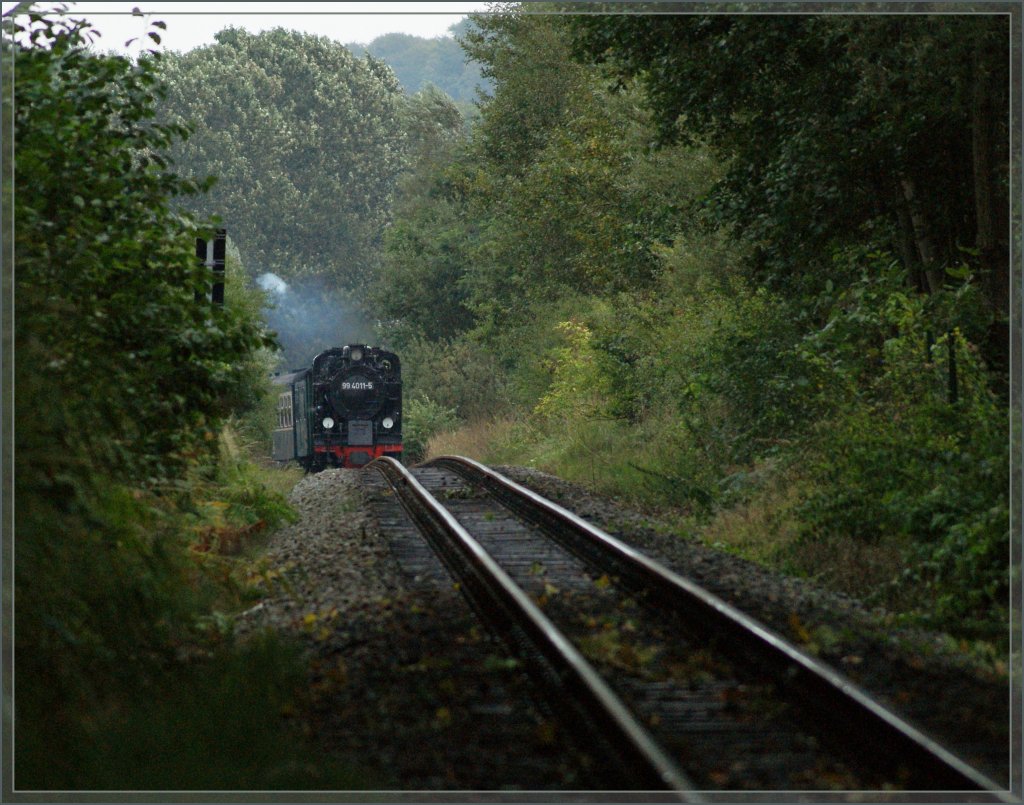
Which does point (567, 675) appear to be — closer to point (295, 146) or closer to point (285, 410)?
point (285, 410)

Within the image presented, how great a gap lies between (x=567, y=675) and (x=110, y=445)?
2.97 metres

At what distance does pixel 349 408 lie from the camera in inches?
1191

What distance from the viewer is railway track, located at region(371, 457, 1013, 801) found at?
5012mm

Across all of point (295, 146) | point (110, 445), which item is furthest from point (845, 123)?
point (295, 146)

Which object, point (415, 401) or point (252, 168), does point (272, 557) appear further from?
point (252, 168)

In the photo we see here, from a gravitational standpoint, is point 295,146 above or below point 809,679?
above

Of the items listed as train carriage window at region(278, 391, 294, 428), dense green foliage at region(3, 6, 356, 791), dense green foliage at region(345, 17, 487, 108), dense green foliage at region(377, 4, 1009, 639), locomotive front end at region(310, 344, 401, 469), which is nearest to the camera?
dense green foliage at region(3, 6, 356, 791)

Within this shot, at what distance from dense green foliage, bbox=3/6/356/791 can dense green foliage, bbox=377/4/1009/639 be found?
5.20 m

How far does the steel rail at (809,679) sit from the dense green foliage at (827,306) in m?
1.92

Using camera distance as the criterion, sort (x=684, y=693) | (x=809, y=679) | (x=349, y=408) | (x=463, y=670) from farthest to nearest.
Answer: (x=349, y=408), (x=463, y=670), (x=684, y=693), (x=809, y=679)

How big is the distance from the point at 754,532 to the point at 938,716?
618 cm

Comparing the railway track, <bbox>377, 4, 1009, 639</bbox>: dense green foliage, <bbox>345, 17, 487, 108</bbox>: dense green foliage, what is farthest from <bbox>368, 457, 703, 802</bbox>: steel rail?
<bbox>345, 17, 487, 108</bbox>: dense green foliage

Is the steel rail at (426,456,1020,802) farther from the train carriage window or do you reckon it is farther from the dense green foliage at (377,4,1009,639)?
the train carriage window

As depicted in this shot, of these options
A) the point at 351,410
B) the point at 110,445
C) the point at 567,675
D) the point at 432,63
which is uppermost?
the point at 432,63
